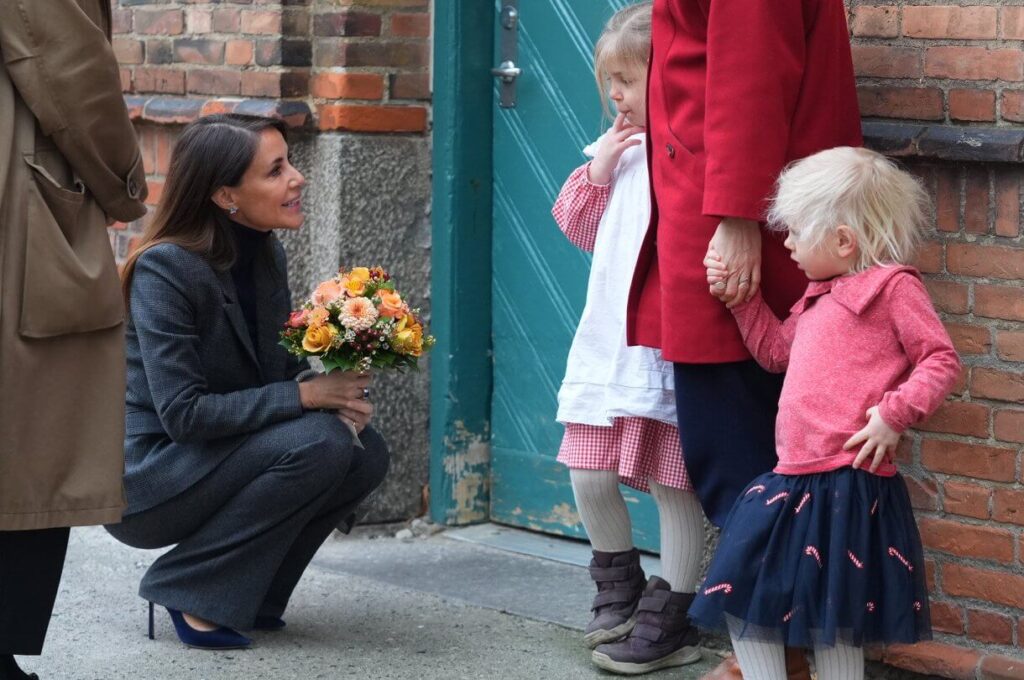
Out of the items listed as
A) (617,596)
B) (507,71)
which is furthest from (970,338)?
(507,71)

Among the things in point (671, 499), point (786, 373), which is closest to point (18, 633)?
point (671, 499)

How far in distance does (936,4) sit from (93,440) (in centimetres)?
214

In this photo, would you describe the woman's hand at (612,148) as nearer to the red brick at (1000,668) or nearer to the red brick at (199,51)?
the red brick at (1000,668)

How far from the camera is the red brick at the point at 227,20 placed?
5.13m

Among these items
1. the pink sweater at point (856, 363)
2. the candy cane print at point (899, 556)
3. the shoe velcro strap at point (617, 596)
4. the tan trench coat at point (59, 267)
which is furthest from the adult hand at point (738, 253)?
the tan trench coat at point (59, 267)

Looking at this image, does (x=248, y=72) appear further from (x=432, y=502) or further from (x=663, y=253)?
(x=663, y=253)

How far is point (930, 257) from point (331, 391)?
1535 mm

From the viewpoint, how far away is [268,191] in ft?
13.4

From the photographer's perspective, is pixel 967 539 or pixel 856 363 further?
pixel 967 539

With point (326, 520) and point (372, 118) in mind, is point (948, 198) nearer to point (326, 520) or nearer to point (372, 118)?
point (326, 520)

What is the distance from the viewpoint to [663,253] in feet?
11.3

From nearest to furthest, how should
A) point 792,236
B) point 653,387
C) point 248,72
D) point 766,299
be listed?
point 792,236
point 766,299
point 653,387
point 248,72

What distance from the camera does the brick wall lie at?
3404 millimetres

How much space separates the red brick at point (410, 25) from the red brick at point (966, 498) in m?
2.42
